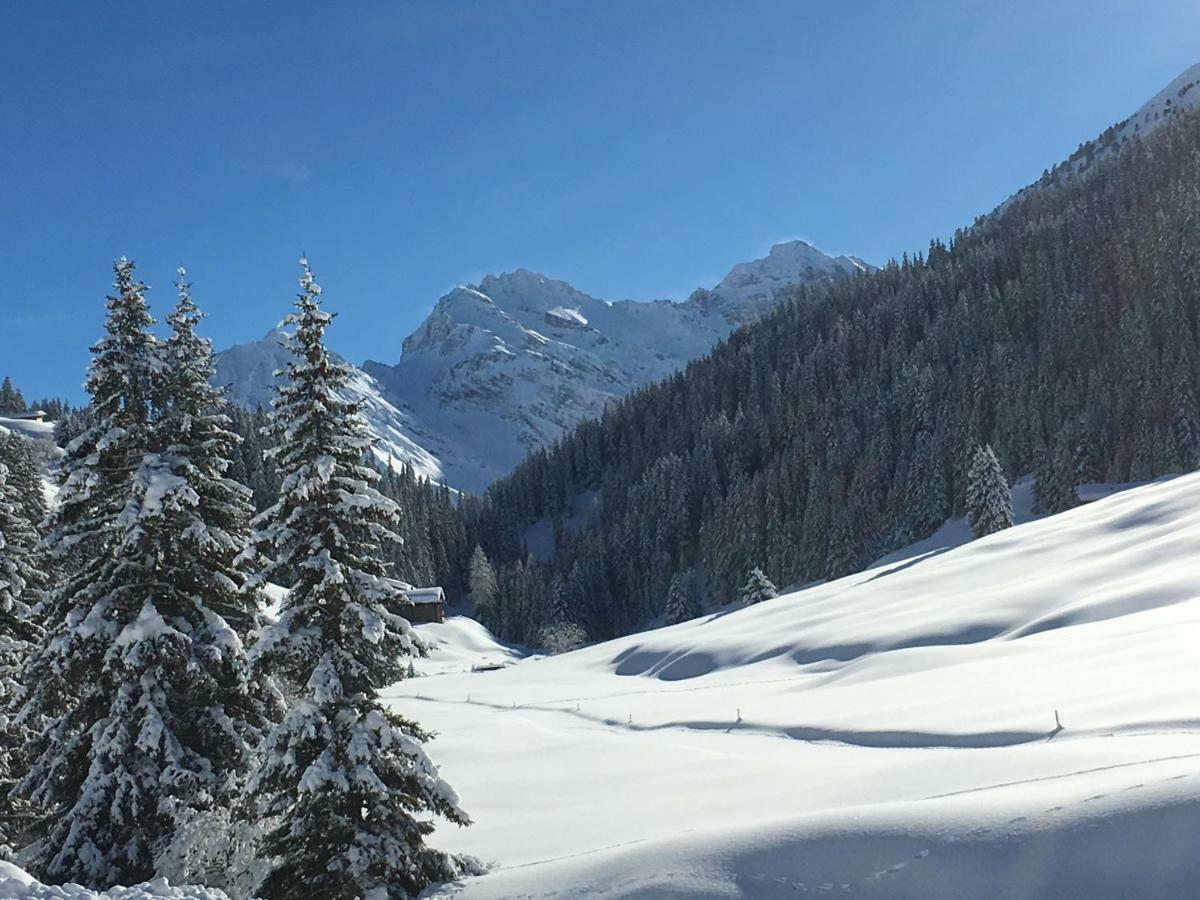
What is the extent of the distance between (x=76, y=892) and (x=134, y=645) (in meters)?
4.96

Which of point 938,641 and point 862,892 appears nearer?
point 862,892

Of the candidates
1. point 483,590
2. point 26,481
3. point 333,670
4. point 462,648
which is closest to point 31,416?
point 483,590

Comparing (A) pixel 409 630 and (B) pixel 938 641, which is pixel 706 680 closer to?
(B) pixel 938 641

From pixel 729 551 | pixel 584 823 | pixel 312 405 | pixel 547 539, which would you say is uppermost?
pixel 547 539

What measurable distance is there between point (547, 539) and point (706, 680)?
131 meters

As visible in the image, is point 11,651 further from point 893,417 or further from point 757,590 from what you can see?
point 893,417

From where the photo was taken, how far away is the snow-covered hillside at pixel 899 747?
8.46 m

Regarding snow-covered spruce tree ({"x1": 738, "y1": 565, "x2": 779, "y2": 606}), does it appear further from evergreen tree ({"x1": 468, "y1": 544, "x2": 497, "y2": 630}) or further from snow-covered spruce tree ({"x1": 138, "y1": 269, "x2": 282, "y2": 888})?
snow-covered spruce tree ({"x1": 138, "y1": 269, "x2": 282, "y2": 888})

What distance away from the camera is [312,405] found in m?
12.9

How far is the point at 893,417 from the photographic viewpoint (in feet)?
429

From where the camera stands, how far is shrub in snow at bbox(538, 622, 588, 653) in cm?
10619

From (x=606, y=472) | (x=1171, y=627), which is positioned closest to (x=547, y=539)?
(x=606, y=472)

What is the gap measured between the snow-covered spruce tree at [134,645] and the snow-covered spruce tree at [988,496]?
236 ft

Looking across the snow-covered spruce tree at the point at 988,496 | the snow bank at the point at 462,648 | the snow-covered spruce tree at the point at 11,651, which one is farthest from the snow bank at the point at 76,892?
the snow-covered spruce tree at the point at 988,496
